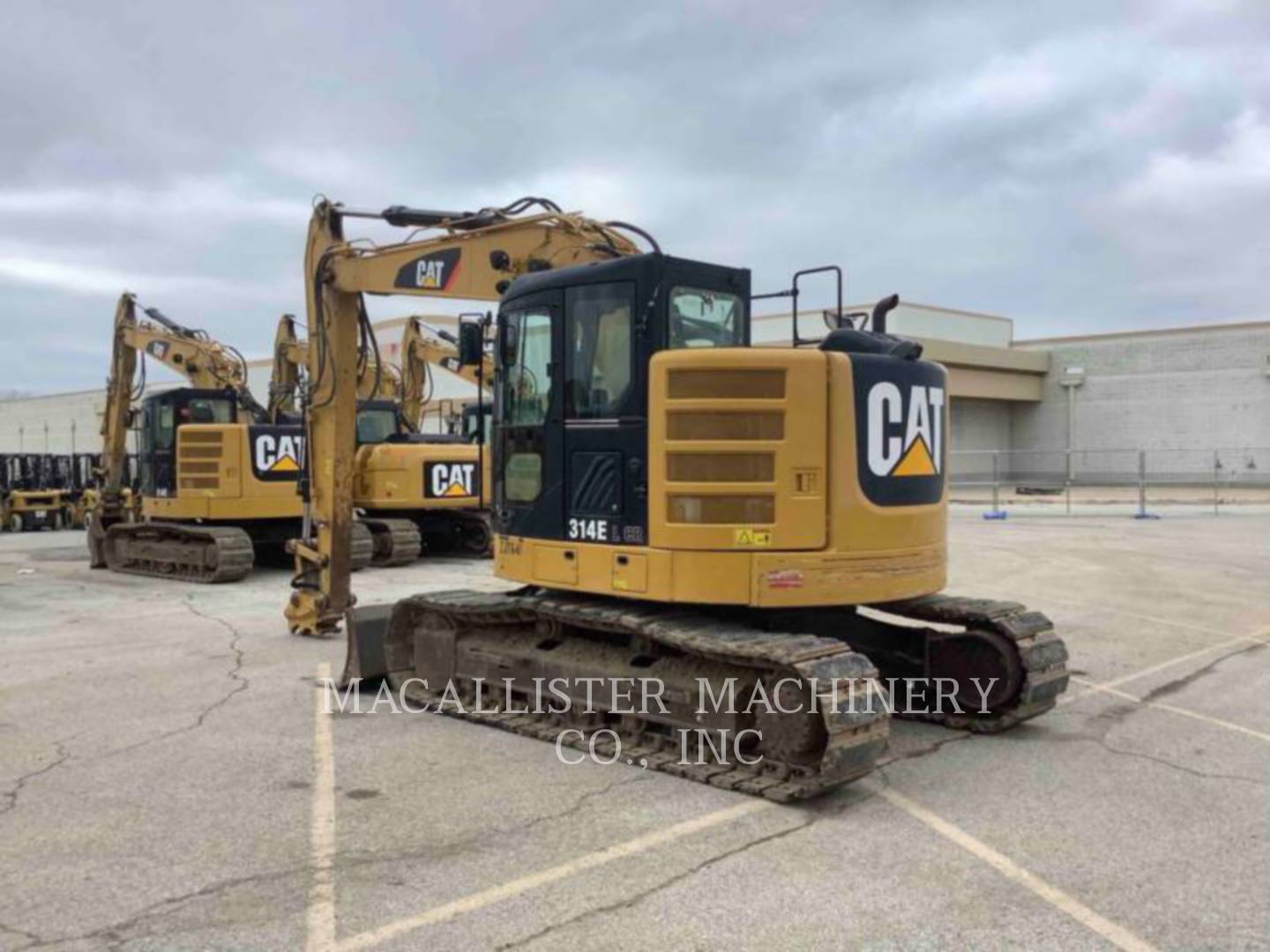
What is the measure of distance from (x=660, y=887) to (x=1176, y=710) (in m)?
5.01

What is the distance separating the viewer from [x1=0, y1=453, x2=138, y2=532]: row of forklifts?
28.7 meters

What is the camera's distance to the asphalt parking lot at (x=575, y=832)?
426 cm

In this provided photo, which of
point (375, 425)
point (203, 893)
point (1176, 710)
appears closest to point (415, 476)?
point (375, 425)

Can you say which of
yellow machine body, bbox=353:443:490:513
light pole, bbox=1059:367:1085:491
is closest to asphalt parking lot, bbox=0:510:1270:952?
yellow machine body, bbox=353:443:490:513

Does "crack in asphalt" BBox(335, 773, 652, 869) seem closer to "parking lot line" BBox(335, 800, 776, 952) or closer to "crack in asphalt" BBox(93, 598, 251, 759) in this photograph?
"parking lot line" BBox(335, 800, 776, 952)

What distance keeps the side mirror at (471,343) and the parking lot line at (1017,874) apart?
392cm

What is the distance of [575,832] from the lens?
17.4 feet

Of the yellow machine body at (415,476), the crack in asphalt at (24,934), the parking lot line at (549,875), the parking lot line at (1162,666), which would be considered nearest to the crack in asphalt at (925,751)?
the parking lot line at (549,875)

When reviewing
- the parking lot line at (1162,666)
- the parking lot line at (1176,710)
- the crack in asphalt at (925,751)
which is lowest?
the crack in asphalt at (925,751)

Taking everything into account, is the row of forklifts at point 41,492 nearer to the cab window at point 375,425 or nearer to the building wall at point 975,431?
the cab window at point 375,425

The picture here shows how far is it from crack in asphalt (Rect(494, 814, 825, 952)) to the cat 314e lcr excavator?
0.39 meters

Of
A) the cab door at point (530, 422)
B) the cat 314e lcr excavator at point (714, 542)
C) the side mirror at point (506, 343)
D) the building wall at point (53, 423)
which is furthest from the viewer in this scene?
the building wall at point (53, 423)

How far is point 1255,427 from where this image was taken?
40375 mm

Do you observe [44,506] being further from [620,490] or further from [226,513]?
[620,490]
